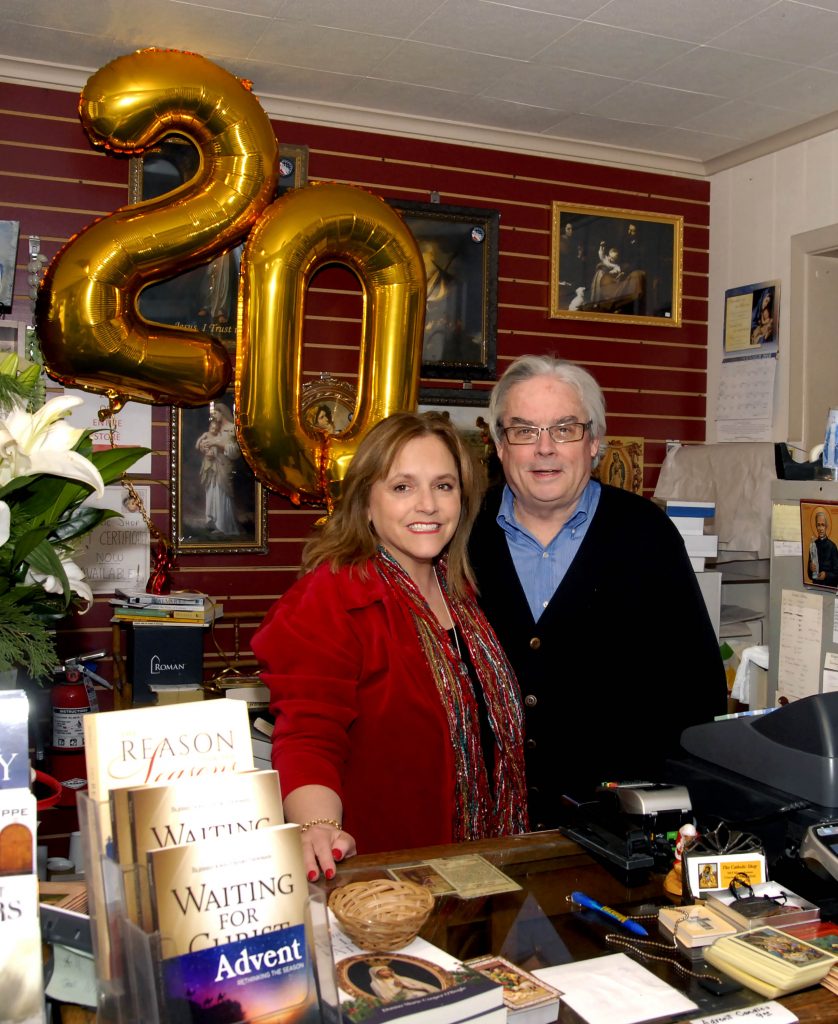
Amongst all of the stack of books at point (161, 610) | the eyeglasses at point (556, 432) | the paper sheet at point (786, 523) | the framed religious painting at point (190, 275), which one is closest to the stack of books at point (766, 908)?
the eyeglasses at point (556, 432)

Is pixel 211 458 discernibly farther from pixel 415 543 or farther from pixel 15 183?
pixel 415 543

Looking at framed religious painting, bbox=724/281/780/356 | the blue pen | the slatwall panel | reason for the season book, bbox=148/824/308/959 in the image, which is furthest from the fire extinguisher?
framed religious painting, bbox=724/281/780/356

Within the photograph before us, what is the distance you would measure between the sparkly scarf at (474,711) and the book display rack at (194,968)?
3.30 ft

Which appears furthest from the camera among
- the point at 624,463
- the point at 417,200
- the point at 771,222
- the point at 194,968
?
the point at 624,463

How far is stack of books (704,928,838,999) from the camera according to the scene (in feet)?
3.57

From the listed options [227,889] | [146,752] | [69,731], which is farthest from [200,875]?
[69,731]

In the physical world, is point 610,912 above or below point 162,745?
below

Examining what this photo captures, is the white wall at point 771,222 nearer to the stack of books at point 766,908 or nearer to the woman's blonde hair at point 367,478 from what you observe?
the woman's blonde hair at point 367,478

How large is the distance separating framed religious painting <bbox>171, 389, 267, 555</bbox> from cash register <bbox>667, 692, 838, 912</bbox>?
8.58 ft

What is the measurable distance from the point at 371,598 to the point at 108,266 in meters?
1.97

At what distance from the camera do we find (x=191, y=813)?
89 centimetres

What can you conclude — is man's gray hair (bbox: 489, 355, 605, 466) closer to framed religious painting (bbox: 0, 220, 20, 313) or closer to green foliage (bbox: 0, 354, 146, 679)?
green foliage (bbox: 0, 354, 146, 679)

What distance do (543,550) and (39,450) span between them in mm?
1316

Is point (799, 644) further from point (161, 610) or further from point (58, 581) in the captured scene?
point (58, 581)
